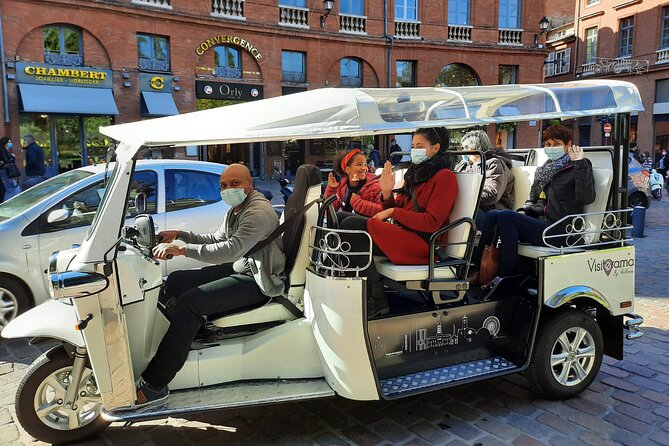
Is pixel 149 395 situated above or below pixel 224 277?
below

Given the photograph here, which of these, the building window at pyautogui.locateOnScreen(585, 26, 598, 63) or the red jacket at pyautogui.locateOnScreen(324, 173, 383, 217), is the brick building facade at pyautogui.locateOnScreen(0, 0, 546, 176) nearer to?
the red jacket at pyautogui.locateOnScreen(324, 173, 383, 217)

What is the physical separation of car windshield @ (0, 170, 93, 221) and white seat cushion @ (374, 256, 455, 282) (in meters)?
4.04

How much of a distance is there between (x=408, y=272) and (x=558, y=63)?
146ft

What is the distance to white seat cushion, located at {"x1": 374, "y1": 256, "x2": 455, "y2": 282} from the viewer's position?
379cm

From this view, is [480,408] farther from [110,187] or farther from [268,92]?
[268,92]

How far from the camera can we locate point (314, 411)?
4.03 meters

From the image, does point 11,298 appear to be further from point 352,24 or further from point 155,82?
point 352,24

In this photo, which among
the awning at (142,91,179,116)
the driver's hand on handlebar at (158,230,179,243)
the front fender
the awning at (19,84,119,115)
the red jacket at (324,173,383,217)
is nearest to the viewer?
the front fender

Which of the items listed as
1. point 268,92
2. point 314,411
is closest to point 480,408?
point 314,411

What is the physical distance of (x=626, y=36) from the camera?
1403 inches

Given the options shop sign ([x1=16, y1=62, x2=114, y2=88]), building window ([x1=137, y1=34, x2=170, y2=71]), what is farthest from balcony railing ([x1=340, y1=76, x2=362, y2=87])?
shop sign ([x1=16, y1=62, x2=114, y2=88])

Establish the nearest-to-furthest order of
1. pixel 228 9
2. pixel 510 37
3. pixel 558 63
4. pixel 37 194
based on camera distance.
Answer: pixel 37 194 → pixel 228 9 → pixel 510 37 → pixel 558 63

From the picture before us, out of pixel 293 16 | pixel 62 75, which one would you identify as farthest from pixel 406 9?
pixel 62 75

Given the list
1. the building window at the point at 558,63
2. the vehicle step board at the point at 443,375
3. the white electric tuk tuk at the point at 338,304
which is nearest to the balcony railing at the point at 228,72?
the white electric tuk tuk at the point at 338,304
